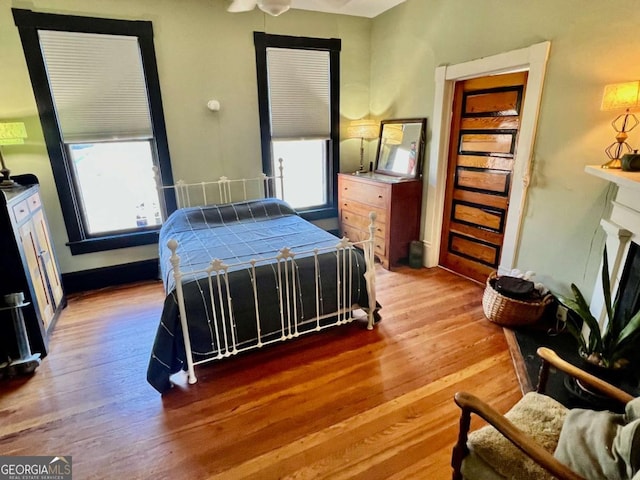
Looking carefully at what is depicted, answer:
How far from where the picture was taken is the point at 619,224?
6.81 feet

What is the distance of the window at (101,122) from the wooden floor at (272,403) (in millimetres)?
1145

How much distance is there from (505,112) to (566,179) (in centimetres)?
83

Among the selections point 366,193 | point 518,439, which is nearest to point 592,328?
point 518,439

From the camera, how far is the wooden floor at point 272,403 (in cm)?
170

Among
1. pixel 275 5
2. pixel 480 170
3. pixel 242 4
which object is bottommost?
pixel 480 170

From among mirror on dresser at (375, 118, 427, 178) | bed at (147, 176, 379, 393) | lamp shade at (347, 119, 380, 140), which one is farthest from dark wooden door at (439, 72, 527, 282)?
bed at (147, 176, 379, 393)

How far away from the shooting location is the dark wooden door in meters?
3.01

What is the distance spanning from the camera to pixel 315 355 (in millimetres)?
2465

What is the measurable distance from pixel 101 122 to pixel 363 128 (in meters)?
2.74

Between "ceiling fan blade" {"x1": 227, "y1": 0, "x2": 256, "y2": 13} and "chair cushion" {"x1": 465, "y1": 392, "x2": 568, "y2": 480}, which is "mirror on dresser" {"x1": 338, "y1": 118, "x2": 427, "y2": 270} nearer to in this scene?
"ceiling fan blade" {"x1": 227, "y1": 0, "x2": 256, "y2": 13}

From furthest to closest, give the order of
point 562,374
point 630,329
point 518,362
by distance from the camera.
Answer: point 518,362 < point 562,374 < point 630,329

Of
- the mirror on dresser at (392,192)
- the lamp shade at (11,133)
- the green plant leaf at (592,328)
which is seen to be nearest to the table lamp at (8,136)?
the lamp shade at (11,133)

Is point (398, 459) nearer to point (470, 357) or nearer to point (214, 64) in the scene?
point (470, 357)

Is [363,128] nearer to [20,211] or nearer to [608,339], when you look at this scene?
[608,339]
